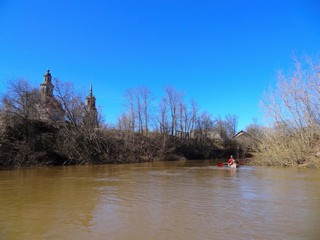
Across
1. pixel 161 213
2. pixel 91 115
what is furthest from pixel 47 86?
pixel 161 213

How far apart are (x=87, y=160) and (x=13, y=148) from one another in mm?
9087

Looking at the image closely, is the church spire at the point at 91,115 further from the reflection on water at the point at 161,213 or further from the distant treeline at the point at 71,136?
the reflection on water at the point at 161,213

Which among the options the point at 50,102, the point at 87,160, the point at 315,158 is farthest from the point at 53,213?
the point at 50,102

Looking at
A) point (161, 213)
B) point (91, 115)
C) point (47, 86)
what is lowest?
point (161, 213)

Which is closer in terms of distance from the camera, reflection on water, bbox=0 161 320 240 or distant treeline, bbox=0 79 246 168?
reflection on water, bbox=0 161 320 240

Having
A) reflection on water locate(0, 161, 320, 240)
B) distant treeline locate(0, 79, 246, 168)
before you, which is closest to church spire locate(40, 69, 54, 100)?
distant treeline locate(0, 79, 246, 168)

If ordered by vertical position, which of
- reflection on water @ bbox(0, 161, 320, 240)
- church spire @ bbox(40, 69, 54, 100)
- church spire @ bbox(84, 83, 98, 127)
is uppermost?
church spire @ bbox(40, 69, 54, 100)

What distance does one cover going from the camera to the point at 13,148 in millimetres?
30344

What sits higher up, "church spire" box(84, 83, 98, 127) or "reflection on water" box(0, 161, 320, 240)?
"church spire" box(84, 83, 98, 127)

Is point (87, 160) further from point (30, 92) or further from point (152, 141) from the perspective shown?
point (152, 141)

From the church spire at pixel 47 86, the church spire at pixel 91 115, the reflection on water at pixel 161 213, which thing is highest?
the church spire at pixel 47 86

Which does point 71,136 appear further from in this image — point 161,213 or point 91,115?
point 161,213

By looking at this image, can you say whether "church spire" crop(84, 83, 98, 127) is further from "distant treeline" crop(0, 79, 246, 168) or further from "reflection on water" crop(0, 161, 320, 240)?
"reflection on water" crop(0, 161, 320, 240)

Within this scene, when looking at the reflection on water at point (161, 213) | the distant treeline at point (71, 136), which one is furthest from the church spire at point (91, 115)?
the reflection on water at point (161, 213)
